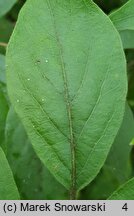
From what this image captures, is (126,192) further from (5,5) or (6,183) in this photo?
(5,5)

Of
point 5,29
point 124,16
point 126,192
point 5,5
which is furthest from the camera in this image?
point 5,29

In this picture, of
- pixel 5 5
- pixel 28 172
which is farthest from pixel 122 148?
pixel 5 5

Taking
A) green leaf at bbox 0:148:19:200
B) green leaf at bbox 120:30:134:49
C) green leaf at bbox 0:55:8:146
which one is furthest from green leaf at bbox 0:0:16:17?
green leaf at bbox 0:148:19:200

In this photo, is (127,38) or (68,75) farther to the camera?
Result: (127,38)

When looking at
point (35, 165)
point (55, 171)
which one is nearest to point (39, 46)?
point (55, 171)

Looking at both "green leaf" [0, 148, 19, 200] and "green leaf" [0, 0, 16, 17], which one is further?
"green leaf" [0, 0, 16, 17]

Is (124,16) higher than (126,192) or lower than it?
higher

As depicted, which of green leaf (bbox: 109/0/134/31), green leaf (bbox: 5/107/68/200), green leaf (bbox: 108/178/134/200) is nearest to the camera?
green leaf (bbox: 108/178/134/200)

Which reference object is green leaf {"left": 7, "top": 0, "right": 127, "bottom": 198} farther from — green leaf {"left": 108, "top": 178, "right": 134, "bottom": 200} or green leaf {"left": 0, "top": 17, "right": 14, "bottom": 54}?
green leaf {"left": 0, "top": 17, "right": 14, "bottom": 54}
